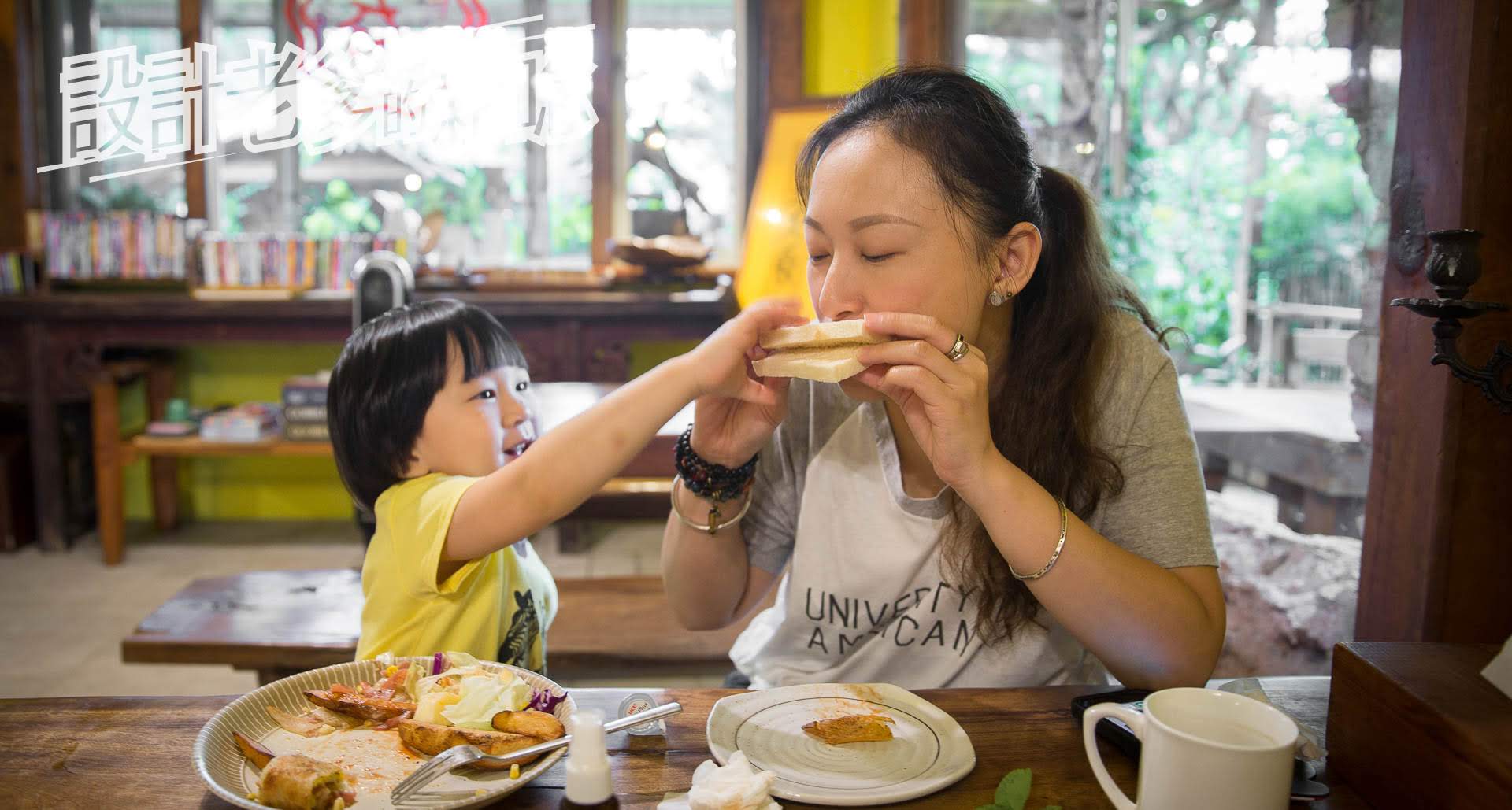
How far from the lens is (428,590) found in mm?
1325

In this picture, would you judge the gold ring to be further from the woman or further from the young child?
the young child

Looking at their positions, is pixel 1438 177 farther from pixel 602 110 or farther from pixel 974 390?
pixel 602 110

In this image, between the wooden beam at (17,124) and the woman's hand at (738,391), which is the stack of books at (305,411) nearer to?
Answer: the wooden beam at (17,124)

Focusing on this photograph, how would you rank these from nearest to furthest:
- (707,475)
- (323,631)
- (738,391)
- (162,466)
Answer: (738,391) < (707,475) < (323,631) < (162,466)

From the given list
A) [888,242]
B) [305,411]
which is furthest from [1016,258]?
[305,411]

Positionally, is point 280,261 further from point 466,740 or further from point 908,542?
point 466,740

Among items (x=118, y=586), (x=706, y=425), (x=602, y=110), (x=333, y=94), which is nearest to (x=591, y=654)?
(x=706, y=425)

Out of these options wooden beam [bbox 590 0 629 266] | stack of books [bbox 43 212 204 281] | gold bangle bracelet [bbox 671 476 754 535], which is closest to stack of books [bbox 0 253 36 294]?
stack of books [bbox 43 212 204 281]

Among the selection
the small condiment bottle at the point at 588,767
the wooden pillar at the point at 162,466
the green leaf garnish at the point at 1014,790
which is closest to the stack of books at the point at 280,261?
the wooden pillar at the point at 162,466

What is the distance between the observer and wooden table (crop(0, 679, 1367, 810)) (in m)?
0.90

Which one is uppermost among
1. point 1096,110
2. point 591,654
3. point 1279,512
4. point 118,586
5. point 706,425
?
point 1096,110

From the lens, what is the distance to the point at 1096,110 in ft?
10.4

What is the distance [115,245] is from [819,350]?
4675 millimetres

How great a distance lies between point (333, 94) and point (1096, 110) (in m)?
2.42
